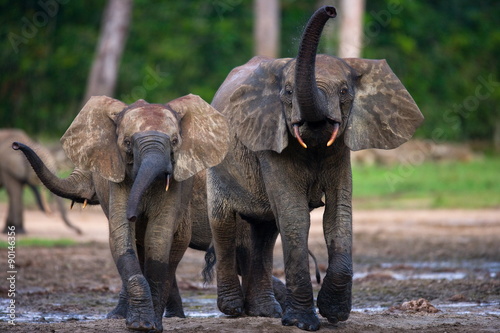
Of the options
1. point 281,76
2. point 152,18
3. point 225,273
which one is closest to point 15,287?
point 225,273

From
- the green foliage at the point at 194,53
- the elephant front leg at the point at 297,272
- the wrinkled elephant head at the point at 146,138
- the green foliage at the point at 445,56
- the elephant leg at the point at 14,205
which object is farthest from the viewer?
the green foliage at the point at 445,56

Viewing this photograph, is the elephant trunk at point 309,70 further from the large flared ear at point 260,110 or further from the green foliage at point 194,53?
the green foliage at point 194,53

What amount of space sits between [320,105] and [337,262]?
1.02 meters

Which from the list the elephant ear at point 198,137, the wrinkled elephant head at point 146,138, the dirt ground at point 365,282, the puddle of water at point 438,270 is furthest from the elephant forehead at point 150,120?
the puddle of water at point 438,270

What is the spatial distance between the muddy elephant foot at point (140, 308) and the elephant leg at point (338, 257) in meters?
1.06

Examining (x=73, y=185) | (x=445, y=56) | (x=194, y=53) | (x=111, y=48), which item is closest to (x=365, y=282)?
(x=73, y=185)

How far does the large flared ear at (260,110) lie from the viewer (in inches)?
273

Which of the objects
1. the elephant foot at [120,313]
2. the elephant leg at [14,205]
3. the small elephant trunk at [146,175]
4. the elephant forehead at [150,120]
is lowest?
the elephant foot at [120,313]

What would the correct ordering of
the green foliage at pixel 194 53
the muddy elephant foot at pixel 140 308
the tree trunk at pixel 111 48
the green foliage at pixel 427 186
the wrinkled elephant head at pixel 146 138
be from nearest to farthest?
1. the muddy elephant foot at pixel 140 308
2. the wrinkled elephant head at pixel 146 138
3. the green foliage at pixel 427 186
4. the tree trunk at pixel 111 48
5. the green foliage at pixel 194 53

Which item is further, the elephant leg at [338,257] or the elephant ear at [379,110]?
the elephant ear at [379,110]

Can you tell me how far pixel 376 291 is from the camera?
9.51m

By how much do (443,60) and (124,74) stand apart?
1058cm

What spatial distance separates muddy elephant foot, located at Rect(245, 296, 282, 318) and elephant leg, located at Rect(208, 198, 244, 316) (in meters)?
0.12

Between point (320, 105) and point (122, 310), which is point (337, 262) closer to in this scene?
point (320, 105)
